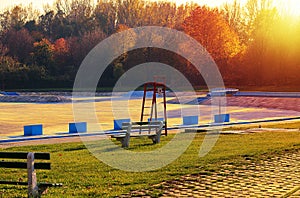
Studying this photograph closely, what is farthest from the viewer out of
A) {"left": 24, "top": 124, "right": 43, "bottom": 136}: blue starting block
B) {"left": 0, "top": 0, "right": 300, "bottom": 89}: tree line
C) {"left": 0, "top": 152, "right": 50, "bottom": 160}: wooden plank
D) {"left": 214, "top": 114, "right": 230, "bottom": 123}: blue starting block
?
{"left": 0, "top": 0, "right": 300, "bottom": 89}: tree line

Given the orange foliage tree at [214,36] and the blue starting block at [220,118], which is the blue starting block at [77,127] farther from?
the orange foliage tree at [214,36]

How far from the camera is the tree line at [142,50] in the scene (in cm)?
5644

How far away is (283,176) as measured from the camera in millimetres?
8953

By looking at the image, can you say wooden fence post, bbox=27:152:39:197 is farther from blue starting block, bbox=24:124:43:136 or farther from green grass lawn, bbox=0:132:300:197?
blue starting block, bbox=24:124:43:136

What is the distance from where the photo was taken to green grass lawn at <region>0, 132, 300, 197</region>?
7656 millimetres

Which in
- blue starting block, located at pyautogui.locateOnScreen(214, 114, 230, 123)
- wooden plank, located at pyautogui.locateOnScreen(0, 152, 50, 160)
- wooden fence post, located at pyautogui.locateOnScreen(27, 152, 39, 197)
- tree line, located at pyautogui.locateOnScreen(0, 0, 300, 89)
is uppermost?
tree line, located at pyautogui.locateOnScreen(0, 0, 300, 89)

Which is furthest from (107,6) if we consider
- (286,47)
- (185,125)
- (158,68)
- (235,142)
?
(235,142)

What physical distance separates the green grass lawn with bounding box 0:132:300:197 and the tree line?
41.2m

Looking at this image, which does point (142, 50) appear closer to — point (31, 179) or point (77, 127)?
point (77, 127)

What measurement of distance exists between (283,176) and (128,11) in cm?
7485

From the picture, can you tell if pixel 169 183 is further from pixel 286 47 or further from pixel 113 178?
pixel 286 47

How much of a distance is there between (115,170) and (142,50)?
180 feet

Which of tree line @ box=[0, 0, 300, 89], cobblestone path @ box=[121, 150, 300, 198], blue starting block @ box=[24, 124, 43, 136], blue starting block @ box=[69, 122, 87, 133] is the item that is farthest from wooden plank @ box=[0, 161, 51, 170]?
tree line @ box=[0, 0, 300, 89]

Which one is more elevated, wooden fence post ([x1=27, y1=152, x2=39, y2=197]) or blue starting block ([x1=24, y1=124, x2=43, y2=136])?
wooden fence post ([x1=27, y1=152, x2=39, y2=197])
